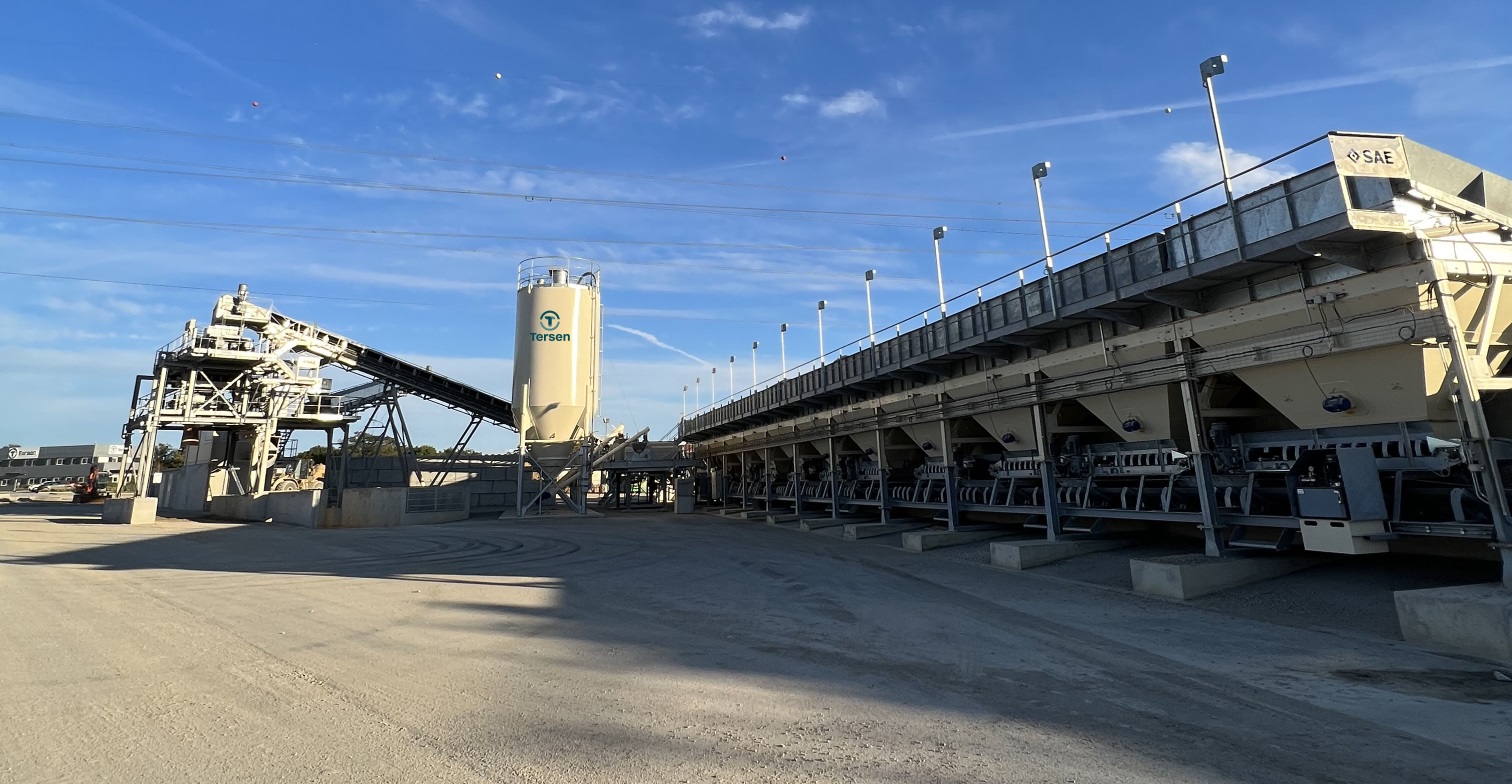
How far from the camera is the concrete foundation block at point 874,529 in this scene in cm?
2123

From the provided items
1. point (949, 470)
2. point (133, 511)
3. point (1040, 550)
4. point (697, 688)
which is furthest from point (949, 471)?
point (133, 511)

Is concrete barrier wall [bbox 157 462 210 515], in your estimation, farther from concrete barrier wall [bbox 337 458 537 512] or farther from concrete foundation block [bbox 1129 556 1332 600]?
concrete foundation block [bbox 1129 556 1332 600]

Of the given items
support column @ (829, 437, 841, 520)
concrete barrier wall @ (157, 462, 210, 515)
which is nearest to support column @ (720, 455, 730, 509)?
support column @ (829, 437, 841, 520)

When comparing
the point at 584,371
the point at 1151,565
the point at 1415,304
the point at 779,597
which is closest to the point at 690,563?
the point at 779,597

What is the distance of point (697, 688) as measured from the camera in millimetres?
6121

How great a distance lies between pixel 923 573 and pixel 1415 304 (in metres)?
9.13

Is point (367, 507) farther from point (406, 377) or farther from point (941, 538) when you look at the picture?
point (941, 538)

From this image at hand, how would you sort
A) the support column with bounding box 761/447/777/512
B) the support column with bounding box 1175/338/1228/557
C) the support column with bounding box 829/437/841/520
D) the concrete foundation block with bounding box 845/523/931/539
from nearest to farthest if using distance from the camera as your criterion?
the support column with bounding box 1175/338/1228/557, the concrete foundation block with bounding box 845/523/931/539, the support column with bounding box 829/437/841/520, the support column with bounding box 761/447/777/512

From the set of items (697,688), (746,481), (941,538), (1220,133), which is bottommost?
(697,688)

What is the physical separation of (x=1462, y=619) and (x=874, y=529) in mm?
14835

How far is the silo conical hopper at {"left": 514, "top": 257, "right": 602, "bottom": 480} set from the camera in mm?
32750

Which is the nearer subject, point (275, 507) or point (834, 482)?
point (834, 482)

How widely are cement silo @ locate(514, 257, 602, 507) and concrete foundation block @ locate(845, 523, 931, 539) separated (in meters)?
Answer: 17.0

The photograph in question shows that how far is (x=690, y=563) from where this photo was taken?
15250 millimetres
